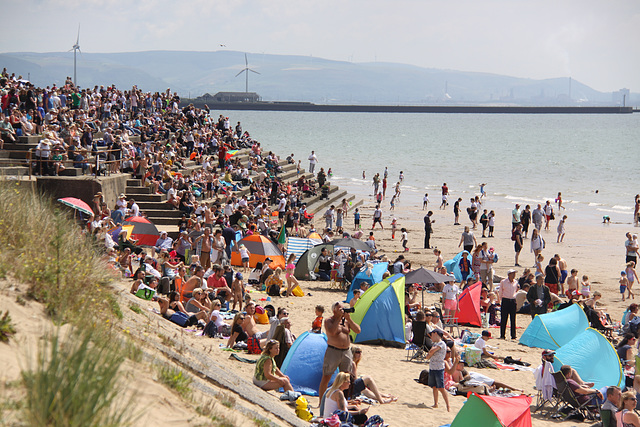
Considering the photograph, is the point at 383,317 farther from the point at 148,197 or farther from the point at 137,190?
the point at 137,190

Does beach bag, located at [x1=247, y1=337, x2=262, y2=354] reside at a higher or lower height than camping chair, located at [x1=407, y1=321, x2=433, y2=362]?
higher

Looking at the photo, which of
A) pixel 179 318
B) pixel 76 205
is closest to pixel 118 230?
pixel 76 205

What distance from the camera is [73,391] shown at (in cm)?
426

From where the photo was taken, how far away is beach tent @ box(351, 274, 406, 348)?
41.5ft

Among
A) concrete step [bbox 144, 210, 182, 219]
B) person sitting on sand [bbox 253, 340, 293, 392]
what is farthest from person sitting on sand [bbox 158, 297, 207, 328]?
concrete step [bbox 144, 210, 182, 219]

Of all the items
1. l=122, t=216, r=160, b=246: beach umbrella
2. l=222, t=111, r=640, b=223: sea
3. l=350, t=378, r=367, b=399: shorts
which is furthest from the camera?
l=222, t=111, r=640, b=223: sea

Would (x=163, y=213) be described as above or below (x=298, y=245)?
above

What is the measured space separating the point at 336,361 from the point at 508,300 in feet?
19.7

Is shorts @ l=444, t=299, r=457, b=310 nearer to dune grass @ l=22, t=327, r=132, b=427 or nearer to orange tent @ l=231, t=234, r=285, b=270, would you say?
orange tent @ l=231, t=234, r=285, b=270

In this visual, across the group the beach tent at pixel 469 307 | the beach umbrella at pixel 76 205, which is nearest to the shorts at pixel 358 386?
the beach tent at pixel 469 307

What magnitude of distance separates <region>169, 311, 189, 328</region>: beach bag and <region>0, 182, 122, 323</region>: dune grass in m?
3.25

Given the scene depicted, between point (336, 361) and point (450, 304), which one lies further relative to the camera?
point (450, 304)

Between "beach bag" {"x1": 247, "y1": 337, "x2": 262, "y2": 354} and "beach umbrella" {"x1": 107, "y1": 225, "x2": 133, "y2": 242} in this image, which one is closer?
"beach bag" {"x1": 247, "y1": 337, "x2": 262, "y2": 354}

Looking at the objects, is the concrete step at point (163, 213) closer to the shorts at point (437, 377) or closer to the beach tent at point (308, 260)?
the beach tent at point (308, 260)
